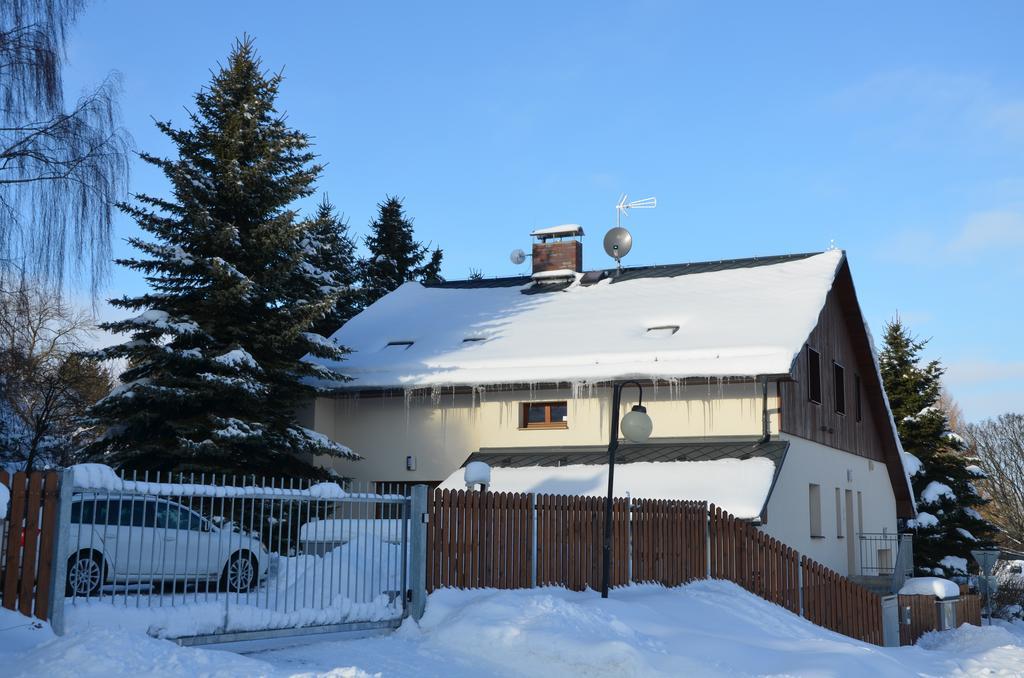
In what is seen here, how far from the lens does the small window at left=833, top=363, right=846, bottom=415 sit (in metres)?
26.4

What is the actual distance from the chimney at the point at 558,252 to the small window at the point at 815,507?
29.6 ft

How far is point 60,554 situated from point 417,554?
4099 mm

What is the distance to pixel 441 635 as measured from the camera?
36.2 feet

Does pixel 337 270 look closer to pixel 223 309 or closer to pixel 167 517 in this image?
pixel 223 309

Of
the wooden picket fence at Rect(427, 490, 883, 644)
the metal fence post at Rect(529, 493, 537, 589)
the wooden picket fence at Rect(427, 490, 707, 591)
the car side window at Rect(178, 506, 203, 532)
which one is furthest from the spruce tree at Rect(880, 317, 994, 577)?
the car side window at Rect(178, 506, 203, 532)

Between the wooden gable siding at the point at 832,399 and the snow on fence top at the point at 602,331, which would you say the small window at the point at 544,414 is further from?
the wooden gable siding at the point at 832,399

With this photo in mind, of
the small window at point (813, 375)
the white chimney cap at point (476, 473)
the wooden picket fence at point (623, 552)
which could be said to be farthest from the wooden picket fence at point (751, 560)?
the small window at point (813, 375)

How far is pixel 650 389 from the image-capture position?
2266 centimetres

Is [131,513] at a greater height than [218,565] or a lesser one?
greater

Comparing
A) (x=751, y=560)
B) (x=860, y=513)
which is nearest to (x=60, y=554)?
(x=751, y=560)

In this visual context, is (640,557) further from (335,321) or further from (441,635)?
(335,321)

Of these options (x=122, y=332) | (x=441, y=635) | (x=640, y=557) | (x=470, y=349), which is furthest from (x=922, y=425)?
(x=441, y=635)

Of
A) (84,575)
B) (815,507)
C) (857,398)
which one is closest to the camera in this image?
(84,575)

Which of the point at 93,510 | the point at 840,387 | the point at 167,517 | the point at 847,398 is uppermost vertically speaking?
the point at 840,387
